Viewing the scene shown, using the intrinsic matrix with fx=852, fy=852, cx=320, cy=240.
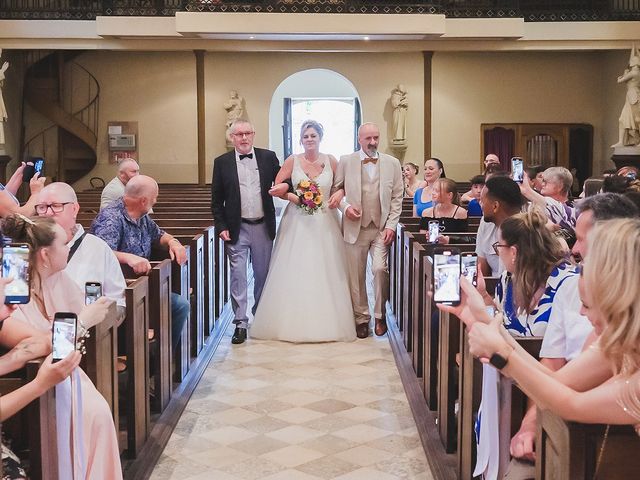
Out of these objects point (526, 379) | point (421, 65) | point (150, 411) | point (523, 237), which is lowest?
point (150, 411)

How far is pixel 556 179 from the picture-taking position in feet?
A: 19.1

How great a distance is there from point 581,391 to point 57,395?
1.69m

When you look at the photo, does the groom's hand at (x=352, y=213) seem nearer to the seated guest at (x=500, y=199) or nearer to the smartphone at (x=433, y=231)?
the smartphone at (x=433, y=231)

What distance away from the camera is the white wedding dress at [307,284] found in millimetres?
6859

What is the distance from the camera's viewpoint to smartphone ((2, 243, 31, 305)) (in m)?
2.95

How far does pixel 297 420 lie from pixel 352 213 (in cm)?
226

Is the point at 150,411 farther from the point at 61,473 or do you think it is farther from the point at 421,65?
the point at 421,65

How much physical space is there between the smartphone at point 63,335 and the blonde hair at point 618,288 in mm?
1545

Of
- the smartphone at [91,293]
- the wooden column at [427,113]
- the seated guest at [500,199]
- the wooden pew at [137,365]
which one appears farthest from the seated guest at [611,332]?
the wooden column at [427,113]

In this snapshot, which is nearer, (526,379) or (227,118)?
(526,379)

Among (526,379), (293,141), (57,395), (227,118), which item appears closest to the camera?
(526,379)

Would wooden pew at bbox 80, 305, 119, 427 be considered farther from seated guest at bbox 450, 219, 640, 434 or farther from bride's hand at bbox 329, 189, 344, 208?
bride's hand at bbox 329, 189, 344, 208

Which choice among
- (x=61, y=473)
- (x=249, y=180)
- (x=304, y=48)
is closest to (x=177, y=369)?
(x=249, y=180)

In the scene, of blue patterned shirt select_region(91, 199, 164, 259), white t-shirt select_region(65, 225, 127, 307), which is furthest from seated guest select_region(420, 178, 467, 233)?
white t-shirt select_region(65, 225, 127, 307)
